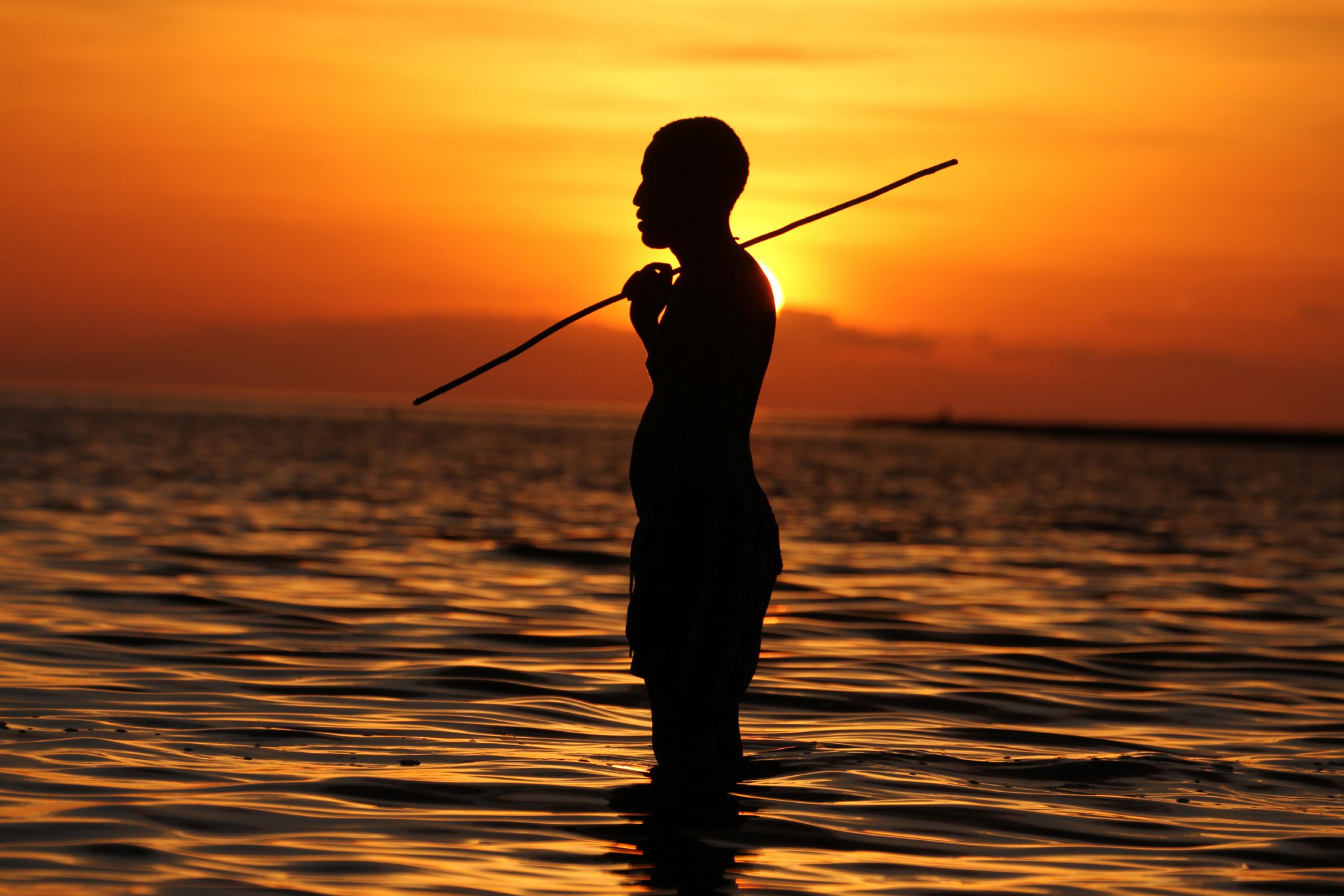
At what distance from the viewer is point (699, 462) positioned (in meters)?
4.96

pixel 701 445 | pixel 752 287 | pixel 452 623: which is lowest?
pixel 452 623

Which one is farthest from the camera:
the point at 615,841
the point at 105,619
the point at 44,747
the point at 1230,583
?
the point at 1230,583

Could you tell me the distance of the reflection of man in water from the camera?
4.95m

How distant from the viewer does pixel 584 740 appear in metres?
6.82

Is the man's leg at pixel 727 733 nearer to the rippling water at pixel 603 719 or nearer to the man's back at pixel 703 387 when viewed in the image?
the rippling water at pixel 603 719

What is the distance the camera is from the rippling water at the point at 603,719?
15.3ft

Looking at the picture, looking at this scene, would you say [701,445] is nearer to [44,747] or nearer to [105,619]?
[44,747]

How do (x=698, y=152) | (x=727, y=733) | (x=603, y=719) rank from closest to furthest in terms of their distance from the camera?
(x=698, y=152) → (x=727, y=733) → (x=603, y=719)

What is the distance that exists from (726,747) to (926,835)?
75cm

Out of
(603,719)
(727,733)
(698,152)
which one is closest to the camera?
(698,152)

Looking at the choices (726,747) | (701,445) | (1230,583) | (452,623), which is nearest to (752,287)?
(701,445)

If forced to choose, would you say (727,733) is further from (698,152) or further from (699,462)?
(698,152)

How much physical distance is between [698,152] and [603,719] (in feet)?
10.8

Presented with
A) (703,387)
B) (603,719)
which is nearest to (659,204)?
(703,387)
